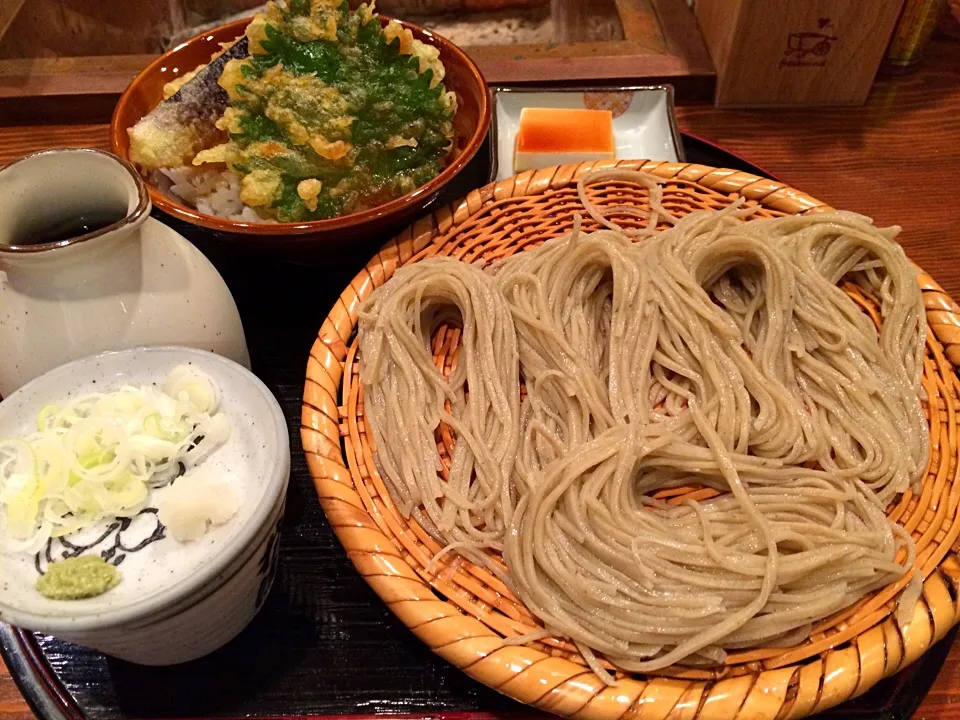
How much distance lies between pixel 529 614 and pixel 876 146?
89.7 inches

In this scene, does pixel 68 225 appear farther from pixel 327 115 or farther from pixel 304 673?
pixel 304 673

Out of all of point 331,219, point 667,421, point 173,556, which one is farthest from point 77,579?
point 667,421

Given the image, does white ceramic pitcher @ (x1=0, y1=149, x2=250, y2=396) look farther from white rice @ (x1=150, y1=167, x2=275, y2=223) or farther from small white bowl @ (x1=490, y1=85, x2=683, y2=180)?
small white bowl @ (x1=490, y1=85, x2=683, y2=180)

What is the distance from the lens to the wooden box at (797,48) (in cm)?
243

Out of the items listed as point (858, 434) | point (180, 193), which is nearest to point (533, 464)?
point (858, 434)

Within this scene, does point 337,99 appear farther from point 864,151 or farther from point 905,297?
point 864,151

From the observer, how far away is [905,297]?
5.33 feet

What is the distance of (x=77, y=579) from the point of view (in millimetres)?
1066

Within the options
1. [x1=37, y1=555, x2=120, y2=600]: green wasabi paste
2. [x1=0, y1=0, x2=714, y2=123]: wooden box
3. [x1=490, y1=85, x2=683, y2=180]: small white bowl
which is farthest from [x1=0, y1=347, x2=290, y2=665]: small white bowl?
[x1=0, y1=0, x2=714, y2=123]: wooden box

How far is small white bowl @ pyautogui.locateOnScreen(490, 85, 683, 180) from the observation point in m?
2.39

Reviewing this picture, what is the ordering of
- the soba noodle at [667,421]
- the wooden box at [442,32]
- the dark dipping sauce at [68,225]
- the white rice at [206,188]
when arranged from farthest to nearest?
the wooden box at [442,32] → the white rice at [206,188] → the dark dipping sauce at [68,225] → the soba noodle at [667,421]

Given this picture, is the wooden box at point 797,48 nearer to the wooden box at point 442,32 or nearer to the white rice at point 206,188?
the wooden box at point 442,32

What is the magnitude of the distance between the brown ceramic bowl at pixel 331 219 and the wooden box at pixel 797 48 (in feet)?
3.78

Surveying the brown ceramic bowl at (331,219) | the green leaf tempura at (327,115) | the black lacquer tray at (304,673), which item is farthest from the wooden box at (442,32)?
the black lacquer tray at (304,673)
